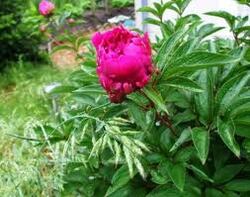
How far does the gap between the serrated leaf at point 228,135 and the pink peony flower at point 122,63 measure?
0.23m

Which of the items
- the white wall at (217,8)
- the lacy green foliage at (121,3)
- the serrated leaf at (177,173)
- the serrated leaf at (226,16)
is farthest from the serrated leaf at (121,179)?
the lacy green foliage at (121,3)

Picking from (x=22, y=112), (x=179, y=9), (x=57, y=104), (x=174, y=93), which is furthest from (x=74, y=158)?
(x=22, y=112)

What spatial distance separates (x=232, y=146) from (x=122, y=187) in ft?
1.27

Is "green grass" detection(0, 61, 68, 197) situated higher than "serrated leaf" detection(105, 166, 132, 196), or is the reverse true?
"serrated leaf" detection(105, 166, 132, 196)

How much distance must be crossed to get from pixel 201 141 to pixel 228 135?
0.07 metres

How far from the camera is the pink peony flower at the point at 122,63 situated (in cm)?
132

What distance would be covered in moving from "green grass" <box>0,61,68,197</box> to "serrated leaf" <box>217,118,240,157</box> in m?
0.68

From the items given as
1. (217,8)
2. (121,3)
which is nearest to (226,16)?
(217,8)

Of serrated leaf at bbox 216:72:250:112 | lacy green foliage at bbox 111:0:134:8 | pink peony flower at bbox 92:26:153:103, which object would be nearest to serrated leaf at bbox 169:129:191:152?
serrated leaf at bbox 216:72:250:112

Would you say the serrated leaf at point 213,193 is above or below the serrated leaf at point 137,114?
below

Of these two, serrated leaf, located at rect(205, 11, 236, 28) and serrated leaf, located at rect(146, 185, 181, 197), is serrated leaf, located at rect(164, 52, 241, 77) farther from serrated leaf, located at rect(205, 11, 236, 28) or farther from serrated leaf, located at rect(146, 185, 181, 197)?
serrated leaf, located at rect(205, 11, 236, 28)

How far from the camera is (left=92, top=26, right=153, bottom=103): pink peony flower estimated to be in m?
1.32

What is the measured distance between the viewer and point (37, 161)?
2.22m

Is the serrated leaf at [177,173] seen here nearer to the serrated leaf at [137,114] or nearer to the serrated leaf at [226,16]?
the serrated leaf at [137,114]
